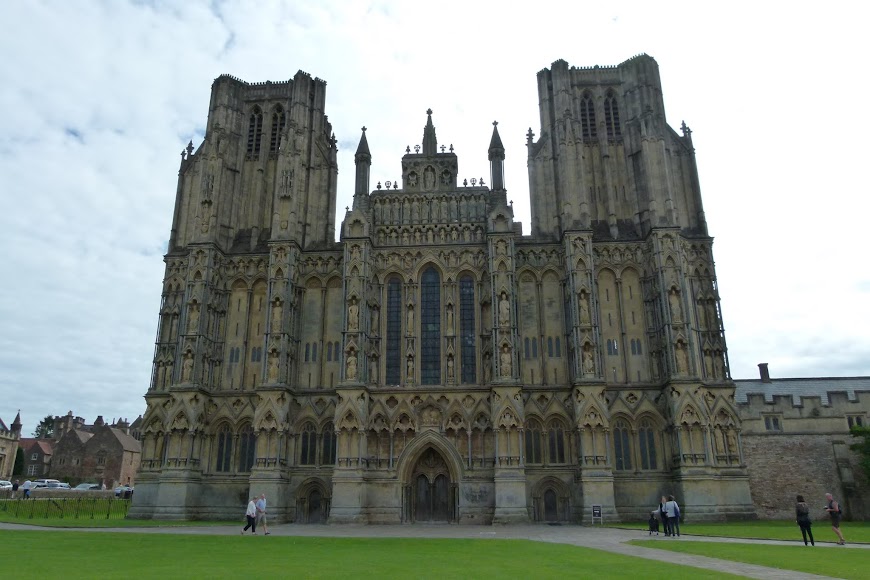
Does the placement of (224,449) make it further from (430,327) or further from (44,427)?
(44,427)

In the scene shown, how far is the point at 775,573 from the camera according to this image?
554 inches

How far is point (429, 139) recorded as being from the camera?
47.6m

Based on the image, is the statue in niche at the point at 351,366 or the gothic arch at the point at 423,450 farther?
the statue in niche at the point at 351,366

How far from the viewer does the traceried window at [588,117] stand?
47.3 metres

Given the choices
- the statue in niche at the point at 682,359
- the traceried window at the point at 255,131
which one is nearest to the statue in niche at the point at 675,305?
the statue in niche at the point at 682,359

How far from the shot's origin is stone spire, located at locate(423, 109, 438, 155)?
47.1 m

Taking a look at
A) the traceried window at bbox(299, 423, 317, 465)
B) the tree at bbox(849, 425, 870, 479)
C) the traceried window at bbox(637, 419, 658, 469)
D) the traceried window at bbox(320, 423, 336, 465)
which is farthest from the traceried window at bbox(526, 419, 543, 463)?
the tree at bbox(849, 425, 870, 479)

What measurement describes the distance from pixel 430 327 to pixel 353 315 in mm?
5417

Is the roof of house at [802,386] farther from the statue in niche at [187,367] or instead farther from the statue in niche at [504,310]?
the statue in niche at [187,367]

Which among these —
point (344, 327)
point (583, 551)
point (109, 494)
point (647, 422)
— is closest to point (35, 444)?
point (109, 494)

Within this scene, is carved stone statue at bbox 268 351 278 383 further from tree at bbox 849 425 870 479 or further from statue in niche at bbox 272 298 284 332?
tree at bbox 849 425 870 479

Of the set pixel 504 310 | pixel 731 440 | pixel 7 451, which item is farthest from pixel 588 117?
pixel 7 451

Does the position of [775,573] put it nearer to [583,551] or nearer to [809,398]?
[583,551]

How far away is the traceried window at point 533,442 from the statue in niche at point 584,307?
23.8 feet
